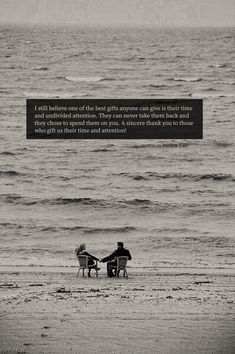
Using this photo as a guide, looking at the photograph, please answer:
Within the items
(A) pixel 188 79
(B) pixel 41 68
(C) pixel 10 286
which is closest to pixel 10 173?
(C) pixel 10 286

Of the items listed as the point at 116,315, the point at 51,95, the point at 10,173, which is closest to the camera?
the point at 116,315

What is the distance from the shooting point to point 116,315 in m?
9.34

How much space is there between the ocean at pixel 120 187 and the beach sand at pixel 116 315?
7.49 feet

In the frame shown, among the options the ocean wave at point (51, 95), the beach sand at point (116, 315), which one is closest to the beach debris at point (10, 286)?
the beach sand at point (116, 315)

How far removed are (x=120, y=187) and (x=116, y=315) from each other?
14086 millimetres

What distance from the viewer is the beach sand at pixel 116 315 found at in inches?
324

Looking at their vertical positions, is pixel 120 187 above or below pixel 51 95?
below

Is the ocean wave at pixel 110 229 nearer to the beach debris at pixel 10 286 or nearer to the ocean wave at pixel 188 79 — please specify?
the beach debris at pixel 10 286

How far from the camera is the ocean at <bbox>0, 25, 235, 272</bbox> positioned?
16250mm

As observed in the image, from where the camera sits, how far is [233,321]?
909 cm

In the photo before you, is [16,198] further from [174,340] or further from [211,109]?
[211,109]

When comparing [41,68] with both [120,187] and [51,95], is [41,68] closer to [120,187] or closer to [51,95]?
[51,95]

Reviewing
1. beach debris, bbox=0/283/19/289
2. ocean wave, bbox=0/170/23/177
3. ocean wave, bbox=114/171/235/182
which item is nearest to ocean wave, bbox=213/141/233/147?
ocean wave, bbox=114/171/235/182

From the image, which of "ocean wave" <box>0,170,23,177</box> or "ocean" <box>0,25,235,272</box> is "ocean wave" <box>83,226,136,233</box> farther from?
"ocean wave" <box>0,170,23,177</box>
